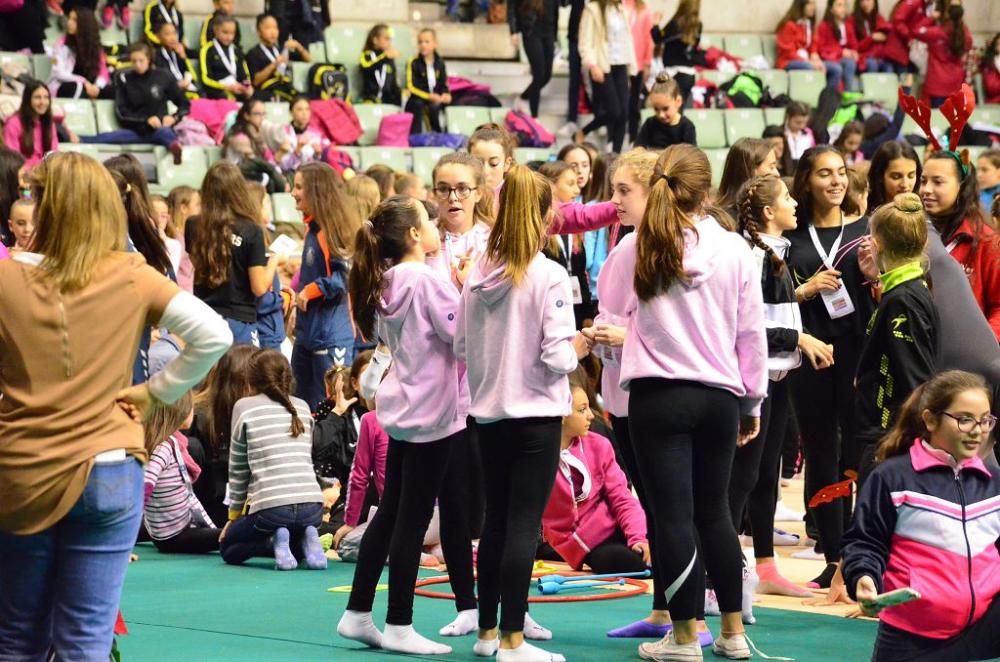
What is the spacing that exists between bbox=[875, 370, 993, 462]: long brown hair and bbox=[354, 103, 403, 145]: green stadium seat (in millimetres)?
9875

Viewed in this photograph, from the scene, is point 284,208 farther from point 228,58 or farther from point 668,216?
point 668,216

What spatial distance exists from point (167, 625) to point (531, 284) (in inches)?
70.9

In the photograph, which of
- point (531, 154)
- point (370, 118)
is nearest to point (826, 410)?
point (531, 154)

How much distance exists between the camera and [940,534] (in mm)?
4172

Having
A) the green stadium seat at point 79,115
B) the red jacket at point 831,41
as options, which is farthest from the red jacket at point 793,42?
the green stadium seat at point 79,115

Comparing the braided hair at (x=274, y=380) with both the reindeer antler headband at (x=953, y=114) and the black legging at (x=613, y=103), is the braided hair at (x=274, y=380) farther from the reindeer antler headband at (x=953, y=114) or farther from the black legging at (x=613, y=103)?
the black legging at (x=613, y=103)

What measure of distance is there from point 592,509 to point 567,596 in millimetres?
706

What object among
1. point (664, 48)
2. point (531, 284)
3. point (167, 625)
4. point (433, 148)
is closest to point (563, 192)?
point (531, 284)

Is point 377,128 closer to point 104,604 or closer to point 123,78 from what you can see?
point 123,78

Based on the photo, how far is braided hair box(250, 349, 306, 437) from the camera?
6.76 metres

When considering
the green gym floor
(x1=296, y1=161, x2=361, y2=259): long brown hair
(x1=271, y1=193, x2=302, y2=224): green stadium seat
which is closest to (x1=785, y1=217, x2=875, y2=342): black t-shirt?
the green gym floor

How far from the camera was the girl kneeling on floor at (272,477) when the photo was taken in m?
6.70

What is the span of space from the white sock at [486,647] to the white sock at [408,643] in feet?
0.31

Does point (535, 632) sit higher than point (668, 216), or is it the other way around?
point (668, 216)
